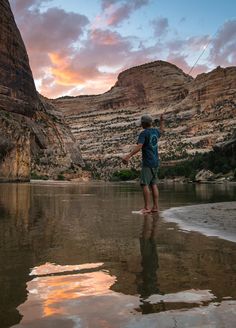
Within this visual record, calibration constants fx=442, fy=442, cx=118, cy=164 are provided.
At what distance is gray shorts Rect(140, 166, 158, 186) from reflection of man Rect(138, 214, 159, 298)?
1690 millimetres

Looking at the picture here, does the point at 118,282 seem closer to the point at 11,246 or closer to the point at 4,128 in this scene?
the point at 11,246

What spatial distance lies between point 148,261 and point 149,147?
4379 millimetres

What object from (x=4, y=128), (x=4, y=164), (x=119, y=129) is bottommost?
(x=4, y=164)

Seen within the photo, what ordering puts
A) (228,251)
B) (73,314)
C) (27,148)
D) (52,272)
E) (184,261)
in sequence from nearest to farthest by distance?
1. (73,314)
2. (52,272)
3. (184,261)
4. (228,251)
5. (27,148)

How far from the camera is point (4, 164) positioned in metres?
49.4

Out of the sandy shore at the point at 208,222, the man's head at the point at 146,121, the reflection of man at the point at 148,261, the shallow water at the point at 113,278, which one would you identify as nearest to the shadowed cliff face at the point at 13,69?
the man's head at the point at 146,121

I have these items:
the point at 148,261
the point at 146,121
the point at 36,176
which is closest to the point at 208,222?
the point at 146,121

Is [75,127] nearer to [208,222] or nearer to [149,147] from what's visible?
[149,147]

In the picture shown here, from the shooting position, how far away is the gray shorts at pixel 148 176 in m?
7.86

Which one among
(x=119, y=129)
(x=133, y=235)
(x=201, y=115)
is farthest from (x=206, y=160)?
(x=119, y=129)

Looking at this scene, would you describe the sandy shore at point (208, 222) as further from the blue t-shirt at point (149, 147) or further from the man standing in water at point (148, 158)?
the blue t-shirt at point (149, 147)

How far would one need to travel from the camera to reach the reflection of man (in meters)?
2.88

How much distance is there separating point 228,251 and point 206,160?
6979 centimetres

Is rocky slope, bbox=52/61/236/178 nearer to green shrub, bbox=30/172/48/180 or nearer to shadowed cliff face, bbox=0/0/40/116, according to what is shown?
shadowed cliff face, bbox=0/0/40/116
